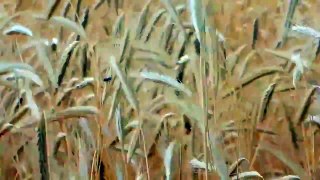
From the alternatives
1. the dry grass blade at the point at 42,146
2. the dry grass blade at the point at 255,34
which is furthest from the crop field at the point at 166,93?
the dry grass blade at the point at 42,146

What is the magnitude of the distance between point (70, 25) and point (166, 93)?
0.19m

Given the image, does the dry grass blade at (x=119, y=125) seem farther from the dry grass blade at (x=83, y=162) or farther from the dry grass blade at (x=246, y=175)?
the dry grass blade at (x=246, y=175)

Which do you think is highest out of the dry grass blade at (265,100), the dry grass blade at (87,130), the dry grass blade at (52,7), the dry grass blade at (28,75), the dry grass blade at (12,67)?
the dry grass blade at (52,7)

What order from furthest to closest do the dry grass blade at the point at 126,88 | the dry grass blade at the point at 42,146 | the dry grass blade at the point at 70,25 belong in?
the dry grass blade at the point at 70,25 → the dry grass blade at the point at 126,88 → the dry grass blade at the point at 42,146

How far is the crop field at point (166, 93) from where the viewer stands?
2.89 ft

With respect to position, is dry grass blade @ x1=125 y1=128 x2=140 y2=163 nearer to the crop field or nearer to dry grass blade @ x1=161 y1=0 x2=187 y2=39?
the crop field

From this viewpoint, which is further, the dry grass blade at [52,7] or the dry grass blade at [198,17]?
the dry grass blade at [52,7]

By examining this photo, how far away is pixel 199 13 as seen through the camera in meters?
0.76

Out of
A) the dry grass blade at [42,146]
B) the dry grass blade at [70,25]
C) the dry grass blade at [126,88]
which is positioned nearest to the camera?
the dry grass blade at [42,146]

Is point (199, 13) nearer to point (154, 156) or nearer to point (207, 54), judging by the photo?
point (207, 54)

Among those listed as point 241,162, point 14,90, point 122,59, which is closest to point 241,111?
point 241,162

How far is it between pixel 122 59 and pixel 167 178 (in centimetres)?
20

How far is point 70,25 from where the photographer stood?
973 mm

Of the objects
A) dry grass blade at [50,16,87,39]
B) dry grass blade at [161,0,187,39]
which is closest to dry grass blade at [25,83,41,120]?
dry grass blade at [50,16,87,39]
